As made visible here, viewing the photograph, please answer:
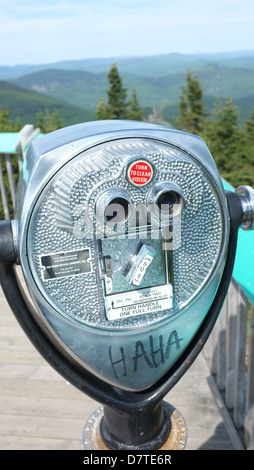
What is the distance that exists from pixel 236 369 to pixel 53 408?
0.71 metres

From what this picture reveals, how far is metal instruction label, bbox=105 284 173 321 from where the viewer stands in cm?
95

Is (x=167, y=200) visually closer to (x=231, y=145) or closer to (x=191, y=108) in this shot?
(x=231, y=145)

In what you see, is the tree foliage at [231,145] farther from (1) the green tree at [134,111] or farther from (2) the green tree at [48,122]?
(1) the green tree at [134,111]

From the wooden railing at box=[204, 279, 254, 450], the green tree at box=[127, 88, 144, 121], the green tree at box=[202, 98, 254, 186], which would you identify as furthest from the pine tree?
the wooden railing at box=[204, 279, 254, 450]

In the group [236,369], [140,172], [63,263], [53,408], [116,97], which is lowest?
[53,408]

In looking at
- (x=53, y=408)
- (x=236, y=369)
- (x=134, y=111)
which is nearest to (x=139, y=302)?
(x=236, y=369)

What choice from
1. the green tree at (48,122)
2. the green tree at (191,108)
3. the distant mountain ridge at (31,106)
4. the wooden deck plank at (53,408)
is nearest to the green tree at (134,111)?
the green tree at (191,108)

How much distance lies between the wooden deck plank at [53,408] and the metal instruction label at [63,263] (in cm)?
109

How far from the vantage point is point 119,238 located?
908 mm

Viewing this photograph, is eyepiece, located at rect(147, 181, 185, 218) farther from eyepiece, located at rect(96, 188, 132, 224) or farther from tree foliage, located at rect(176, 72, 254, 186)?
tree foliage, located at rect(176, 72, 254, 186)

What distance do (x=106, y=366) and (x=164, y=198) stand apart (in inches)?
14.0

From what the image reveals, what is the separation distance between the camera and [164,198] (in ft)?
3.01

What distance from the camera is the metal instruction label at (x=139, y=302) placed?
3.11 feet
